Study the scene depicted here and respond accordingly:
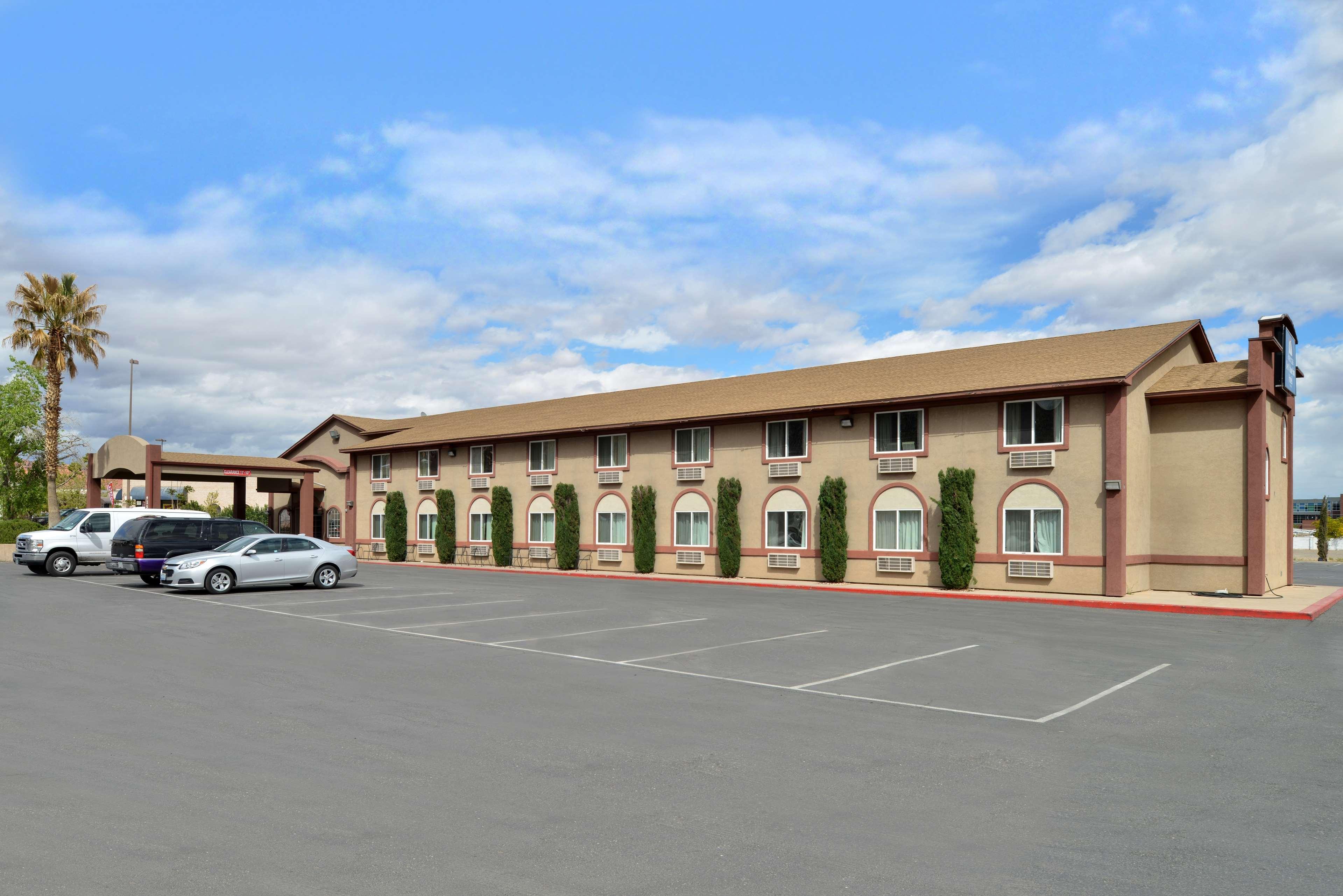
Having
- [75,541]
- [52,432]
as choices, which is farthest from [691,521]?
[52,432]

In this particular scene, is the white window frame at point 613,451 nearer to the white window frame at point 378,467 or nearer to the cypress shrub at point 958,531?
the cypress shrub at point 958,531

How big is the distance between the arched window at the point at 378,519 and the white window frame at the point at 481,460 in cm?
662

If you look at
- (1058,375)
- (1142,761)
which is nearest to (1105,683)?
(1142,761)

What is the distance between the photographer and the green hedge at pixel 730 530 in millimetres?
31594

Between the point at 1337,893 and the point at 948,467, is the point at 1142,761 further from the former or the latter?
the point at 948,467

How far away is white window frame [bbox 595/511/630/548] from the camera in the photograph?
116 ft

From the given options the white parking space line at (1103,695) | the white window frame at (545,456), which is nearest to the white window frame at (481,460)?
the white window frame at (545,456)

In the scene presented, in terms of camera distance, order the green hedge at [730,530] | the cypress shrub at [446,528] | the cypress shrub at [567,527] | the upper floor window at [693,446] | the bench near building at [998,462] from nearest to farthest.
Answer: the bench near building at [998,462] → the green hedge at [730,530] → the upper floor window at [693,446] → the cypress shrub at [567,527] → the cypress shrub at [446,528]

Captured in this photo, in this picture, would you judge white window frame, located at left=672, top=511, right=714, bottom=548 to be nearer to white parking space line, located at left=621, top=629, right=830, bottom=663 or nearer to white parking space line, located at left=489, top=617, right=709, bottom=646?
white parking space line, located at left=489, top=617, right=709, bottom=646

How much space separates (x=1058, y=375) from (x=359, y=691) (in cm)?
2092

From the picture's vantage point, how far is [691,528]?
33438 millimetres

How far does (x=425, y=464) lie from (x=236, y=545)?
62.9 ft

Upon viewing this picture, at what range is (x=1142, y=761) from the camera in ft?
24.7

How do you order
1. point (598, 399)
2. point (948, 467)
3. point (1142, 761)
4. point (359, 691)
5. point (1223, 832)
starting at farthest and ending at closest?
point (598, 399) < point (948, 467) < point (359, 691) < point (1142, 761) < point (1223, 832)
